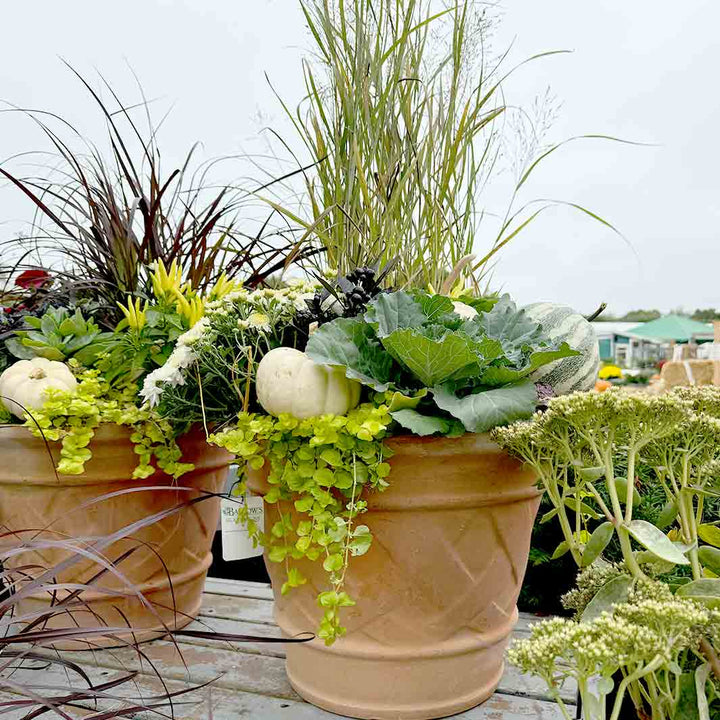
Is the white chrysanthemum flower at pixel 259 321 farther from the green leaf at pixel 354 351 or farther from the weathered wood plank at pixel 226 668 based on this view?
the weathered wood plank at pixel 226 668

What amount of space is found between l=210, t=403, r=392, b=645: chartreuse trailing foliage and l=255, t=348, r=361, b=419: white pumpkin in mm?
21

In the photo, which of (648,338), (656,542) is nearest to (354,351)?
(656,542)

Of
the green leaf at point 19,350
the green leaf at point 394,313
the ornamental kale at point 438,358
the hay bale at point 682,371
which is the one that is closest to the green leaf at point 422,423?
the ornamental kale at point 438,358

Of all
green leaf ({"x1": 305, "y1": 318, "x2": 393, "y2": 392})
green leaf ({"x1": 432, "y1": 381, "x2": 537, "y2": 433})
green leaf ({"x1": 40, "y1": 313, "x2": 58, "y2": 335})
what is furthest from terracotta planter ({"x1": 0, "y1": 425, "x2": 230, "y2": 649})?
green leaf ({"x1": 432, "y1": 381, "x2": 537, "y2": 433})

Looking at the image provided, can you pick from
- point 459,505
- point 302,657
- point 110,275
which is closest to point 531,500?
point 459,505

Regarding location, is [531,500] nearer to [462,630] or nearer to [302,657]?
[462,630]

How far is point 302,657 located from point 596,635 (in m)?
0.62

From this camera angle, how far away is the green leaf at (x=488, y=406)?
970 millimetres

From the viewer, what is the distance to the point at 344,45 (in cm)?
189

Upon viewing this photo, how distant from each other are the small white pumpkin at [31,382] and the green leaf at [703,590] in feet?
3.53

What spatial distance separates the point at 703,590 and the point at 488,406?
1.15 feet

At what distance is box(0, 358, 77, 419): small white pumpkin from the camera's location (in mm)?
1329

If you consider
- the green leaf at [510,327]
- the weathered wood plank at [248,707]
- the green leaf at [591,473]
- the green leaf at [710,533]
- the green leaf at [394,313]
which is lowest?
the weathered wood plank at [248,707]

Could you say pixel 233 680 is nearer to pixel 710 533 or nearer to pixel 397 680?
pixel 397 680
